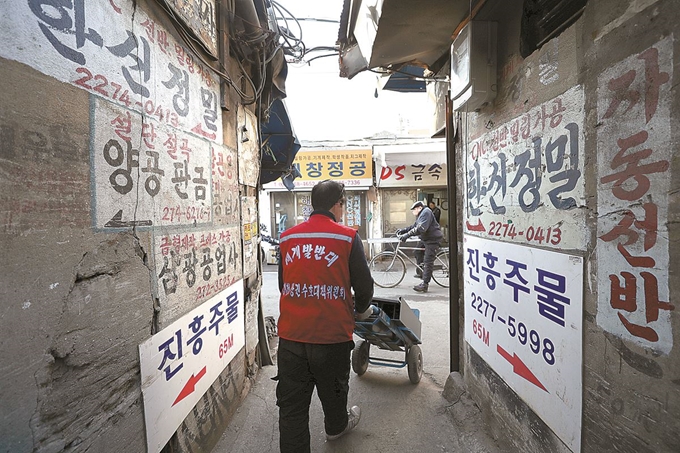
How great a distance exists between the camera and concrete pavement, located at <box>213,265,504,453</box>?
281 cm

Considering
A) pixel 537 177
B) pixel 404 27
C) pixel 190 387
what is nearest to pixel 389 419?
pixel 190 387

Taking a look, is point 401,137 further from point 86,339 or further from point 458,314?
point 86,339

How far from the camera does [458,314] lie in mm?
3680

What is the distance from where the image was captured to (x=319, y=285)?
94.5 inches

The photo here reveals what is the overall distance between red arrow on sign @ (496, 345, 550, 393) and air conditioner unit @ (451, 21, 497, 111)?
2.01 meters

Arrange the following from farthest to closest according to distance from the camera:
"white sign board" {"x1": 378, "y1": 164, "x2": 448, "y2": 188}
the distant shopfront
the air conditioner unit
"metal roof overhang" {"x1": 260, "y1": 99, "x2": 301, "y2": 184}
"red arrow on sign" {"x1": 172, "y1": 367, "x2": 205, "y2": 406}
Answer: the distant shopfront, "white sign board" {"x1": 378, "y1": 164, "x2": 448, "y2": 188}, "metal roof overhang" {"x1": 260, "y1": 99, "x2": 301, "y2": 184}, the air conditioner unit, "red arrow on sign" {"x1": 172, "y1": 367, "x2": 205, "y2": 406}

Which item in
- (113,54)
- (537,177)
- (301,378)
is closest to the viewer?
(113,54)

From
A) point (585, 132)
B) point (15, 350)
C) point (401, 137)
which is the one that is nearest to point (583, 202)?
point (585, 132)

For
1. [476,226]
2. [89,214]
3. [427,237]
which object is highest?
[89,214]

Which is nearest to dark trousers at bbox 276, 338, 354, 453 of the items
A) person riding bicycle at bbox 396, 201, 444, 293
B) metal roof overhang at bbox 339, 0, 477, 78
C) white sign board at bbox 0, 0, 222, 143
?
white sign board at bbox 0, 0, 222, 143

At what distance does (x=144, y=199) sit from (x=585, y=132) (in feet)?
8.14

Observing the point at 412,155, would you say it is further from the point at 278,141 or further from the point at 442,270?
the point at 278,141

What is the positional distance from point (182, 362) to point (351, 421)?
5.35 ft

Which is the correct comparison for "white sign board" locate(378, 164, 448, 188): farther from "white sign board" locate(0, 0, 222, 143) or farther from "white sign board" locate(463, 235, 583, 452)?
"white sign board" locate(0, 0, 222, 143)
